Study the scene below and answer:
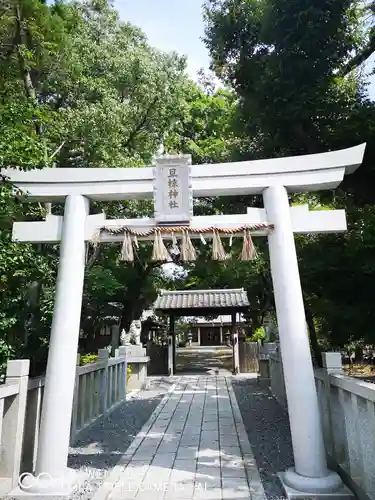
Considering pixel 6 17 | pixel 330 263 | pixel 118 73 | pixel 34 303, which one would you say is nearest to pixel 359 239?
pixel 330 263

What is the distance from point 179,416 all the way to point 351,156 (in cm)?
584

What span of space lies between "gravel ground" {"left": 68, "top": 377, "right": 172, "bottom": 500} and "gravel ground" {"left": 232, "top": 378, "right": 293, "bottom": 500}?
1.83m

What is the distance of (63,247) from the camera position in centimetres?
452

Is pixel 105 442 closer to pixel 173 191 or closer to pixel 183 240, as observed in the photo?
pixel 183 240

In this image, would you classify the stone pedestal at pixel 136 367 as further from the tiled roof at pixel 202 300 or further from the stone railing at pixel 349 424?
the stone railing at pixel 349 424

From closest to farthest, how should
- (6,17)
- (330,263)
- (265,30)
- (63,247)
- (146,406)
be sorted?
1. (63,247)
2. (330,263)
3. (265,30)
4. (6,17)
5. (146,406)

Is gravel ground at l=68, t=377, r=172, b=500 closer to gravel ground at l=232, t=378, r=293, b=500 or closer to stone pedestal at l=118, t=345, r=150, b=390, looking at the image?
gravel ground at l=232, t=378, r=293, b=500

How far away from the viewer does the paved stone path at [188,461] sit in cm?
381

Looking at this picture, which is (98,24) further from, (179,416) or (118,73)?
(179,416)

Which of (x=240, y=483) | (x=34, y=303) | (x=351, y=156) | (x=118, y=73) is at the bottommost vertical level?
(x=240, y=483)

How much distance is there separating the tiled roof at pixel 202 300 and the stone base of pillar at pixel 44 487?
38.4 feet

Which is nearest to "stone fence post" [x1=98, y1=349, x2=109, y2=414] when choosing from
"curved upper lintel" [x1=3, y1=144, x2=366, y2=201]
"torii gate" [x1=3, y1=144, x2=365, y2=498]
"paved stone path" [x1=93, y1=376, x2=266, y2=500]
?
"paved stone path" [x1=93, y1=376, x2=266, y2=500]

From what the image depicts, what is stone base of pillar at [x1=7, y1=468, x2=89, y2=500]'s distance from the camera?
12.0ft

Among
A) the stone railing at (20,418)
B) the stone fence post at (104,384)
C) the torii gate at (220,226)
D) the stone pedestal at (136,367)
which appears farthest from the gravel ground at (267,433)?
the stone pedestal at (136,367)
